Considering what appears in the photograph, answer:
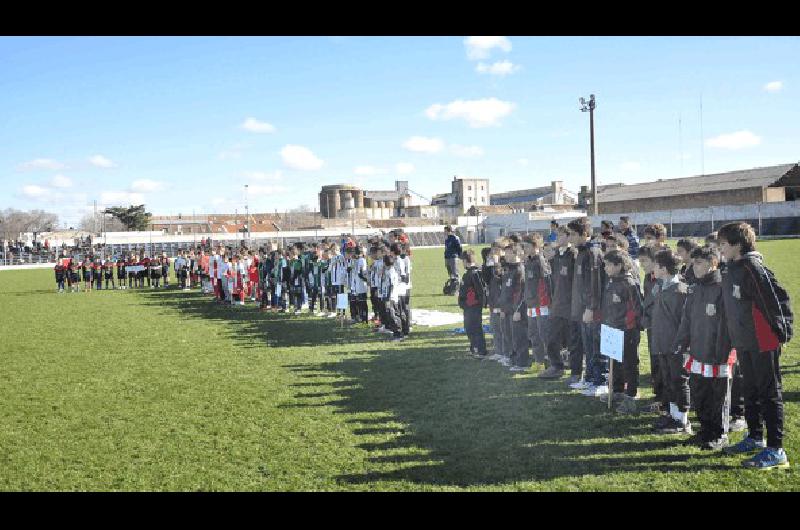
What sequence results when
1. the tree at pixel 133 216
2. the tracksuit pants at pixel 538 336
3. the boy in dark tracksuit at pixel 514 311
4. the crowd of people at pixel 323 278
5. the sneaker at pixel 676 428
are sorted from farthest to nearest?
the tree at pixel 133 216 → the crowd of people at pixel 323 278 → the boy in dark tracksuit at pixel 514 311 → the tracksuit pants at pixel 538 336 → the sneaker at pixel 676 428

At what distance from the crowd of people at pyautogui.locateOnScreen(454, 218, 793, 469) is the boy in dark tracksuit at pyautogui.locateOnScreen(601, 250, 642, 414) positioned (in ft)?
0.04

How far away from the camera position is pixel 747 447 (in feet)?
19.2

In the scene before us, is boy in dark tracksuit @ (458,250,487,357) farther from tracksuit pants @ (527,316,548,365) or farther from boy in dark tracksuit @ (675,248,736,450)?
boy in dark tracksuit @ (675,248,736,450)

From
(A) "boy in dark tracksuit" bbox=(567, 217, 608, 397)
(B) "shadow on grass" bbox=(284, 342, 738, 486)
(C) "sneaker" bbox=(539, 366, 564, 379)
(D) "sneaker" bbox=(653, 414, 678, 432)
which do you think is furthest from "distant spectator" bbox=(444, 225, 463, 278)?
(D) "sneaker" bbox=(653, 414, 678, 432)

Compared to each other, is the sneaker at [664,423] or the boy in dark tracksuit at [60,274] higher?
the boy in dark tracksuit at [60,274]

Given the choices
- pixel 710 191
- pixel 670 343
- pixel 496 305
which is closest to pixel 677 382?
pixel 670 343

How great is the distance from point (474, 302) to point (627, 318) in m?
3.37

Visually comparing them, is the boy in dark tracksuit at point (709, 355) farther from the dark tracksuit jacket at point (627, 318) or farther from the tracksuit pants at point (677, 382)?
the dark tracksuit jacket at point (627, 318)

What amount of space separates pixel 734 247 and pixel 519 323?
422 cm

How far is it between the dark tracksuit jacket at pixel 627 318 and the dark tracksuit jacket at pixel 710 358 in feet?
4.24

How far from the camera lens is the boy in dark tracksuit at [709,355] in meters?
5.95

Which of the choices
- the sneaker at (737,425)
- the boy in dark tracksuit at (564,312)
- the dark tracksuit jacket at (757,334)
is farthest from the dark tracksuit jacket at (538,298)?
the dark tracksuit jacket at (757,334)

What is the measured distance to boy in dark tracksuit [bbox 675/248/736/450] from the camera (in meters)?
5.95
